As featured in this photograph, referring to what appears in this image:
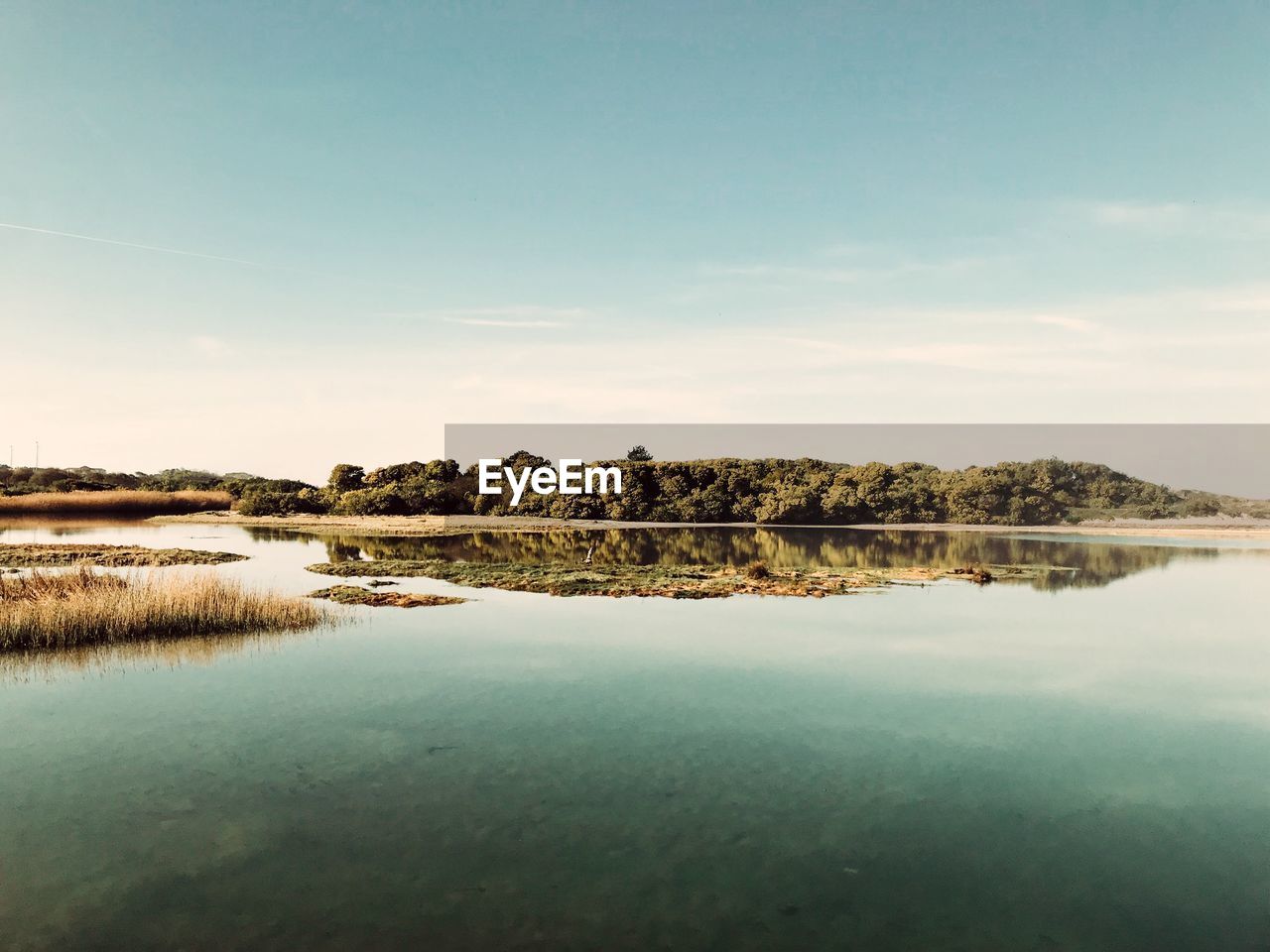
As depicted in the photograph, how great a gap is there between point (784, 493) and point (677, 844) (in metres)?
89.5

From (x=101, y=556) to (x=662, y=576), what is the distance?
90.3ft

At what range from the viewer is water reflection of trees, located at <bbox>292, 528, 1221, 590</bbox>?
46938 millimetres

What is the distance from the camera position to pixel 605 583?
35188 mm

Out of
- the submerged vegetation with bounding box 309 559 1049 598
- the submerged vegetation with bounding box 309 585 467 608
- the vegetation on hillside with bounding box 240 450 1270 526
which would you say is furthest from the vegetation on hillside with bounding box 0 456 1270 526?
the submerged vegetation with bounding box 309 585 467 608

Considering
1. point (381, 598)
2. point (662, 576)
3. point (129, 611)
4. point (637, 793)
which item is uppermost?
point (129, 611)

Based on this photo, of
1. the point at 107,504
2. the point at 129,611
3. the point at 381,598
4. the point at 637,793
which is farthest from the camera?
the point at 107,504

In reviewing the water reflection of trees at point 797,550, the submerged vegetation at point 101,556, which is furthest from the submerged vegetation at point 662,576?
the submerged vegetation at point 101,556

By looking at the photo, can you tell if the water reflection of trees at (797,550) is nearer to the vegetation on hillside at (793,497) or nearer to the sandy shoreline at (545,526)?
the sandy shoreline at (545,526)

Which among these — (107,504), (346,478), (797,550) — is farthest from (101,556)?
(346,478)

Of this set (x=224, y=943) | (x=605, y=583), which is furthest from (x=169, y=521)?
(x=224, y=943)

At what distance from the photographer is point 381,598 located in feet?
98.1

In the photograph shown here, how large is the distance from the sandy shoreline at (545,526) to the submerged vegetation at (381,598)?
4001cm

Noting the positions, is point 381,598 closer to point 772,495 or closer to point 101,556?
point 101,556

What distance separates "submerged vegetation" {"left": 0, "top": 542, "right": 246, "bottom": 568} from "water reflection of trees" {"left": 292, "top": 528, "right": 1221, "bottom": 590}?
267 inches
